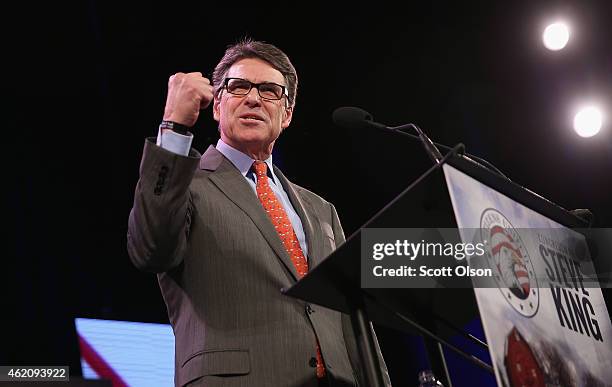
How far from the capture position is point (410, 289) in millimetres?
1376

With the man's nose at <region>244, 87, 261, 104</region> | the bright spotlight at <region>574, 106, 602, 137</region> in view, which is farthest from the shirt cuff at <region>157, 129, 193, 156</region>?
the bright spotlight at <region>574, 106, 602, 137</region>

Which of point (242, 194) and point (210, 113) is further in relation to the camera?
point (210, 113)

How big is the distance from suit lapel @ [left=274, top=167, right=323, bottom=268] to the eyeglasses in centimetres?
23

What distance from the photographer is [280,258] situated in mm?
1722

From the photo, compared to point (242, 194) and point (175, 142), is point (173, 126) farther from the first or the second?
point (242, 194)

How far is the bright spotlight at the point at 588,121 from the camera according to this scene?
4617 millimetres

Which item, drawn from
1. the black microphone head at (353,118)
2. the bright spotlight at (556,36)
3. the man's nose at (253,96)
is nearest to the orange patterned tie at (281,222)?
the man's nose at (253,96)

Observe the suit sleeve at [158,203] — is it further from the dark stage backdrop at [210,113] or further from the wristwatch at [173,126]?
the dark stage backdrop at [210,113]

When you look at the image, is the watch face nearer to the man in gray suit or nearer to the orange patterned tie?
the man in gray suit

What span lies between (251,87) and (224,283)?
0.74 m

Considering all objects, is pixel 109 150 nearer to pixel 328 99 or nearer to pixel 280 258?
pixel 328 99

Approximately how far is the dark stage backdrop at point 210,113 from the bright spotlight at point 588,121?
7 cm

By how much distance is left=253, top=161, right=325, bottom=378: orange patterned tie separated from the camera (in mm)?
1822

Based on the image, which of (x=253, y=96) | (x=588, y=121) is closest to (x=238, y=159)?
(x=253, y=96)
